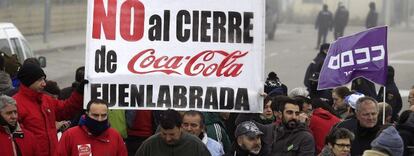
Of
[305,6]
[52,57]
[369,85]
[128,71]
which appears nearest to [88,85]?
[128,71]

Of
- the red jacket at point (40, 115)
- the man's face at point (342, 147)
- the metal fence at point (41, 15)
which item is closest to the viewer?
the man's face at point (342, 147)

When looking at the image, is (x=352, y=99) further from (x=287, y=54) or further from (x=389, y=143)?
(x=287, y=54)

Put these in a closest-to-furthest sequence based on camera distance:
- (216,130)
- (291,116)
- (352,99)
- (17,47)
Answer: (291,116) → (216,130) → (352,99) → (17,47)

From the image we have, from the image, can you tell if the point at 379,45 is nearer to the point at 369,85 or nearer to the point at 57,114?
the point at 57,114

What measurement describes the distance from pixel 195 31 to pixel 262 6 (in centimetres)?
56

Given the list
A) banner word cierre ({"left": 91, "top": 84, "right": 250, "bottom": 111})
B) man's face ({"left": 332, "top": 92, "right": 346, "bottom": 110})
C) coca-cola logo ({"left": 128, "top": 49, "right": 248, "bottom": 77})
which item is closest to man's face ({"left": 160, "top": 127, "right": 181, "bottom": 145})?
banner word cierre ({"left": 91, "top": 84, "right": 250, "bottom": 111})

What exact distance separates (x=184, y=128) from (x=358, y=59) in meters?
1.86

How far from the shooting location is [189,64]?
9.08 meters

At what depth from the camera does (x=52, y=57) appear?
110 ft

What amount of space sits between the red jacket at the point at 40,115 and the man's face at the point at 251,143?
128cm

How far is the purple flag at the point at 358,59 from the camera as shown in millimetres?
10047

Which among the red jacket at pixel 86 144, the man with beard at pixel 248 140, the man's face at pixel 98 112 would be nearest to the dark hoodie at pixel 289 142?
the man with beard at pixel 248 140

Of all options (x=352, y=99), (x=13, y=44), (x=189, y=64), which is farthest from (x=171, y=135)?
(x=13, y=44)

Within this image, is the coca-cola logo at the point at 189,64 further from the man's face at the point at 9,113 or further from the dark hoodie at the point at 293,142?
the man's face at the point at 9,113
